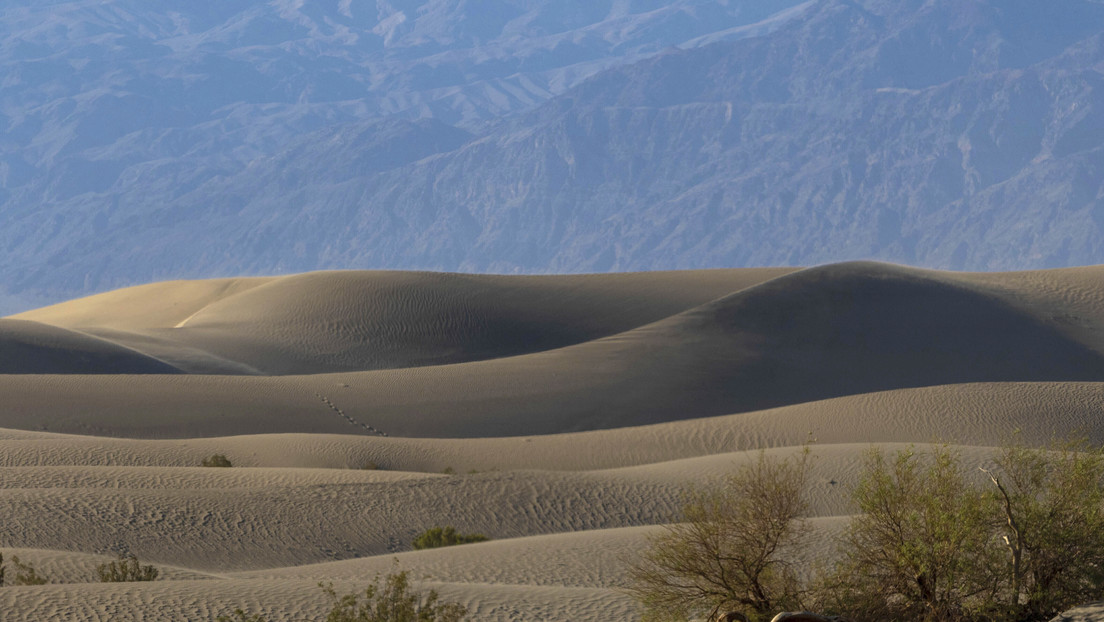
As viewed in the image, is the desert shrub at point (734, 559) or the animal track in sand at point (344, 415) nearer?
the desert shrub at point (734, 559)

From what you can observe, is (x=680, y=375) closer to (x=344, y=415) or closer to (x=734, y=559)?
(x=344, y=415)

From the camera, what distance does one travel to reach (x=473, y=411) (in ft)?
143

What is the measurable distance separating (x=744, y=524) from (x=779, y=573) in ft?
4.80

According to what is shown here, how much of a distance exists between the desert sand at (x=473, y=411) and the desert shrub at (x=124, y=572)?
0.32m

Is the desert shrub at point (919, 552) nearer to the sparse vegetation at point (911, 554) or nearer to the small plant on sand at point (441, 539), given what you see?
the sparse vegetation at point (911, 554)

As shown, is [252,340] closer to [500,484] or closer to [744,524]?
[500,484]

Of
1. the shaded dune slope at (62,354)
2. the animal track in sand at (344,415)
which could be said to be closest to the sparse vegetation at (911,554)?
the animal track in sand at (344,415)

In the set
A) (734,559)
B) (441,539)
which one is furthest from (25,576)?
(734,559)


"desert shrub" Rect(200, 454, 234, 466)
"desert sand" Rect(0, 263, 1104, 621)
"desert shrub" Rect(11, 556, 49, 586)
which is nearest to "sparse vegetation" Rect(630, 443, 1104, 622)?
"desert sand" Rect(0, 263, 1104, 621)

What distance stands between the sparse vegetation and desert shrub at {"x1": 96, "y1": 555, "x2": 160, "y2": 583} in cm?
677

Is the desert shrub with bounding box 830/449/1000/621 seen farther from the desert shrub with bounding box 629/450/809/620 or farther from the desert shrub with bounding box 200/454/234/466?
the desert shrub with bounding box 200/454/234/466

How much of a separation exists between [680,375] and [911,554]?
39.3 m

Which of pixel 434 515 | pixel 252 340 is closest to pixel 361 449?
pixel 434 515

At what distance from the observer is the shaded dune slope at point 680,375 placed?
39.3 meters
